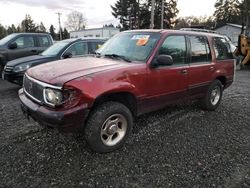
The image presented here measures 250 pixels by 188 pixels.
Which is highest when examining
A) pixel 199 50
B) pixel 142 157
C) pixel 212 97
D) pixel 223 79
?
pixel 199 50

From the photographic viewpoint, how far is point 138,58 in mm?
4387

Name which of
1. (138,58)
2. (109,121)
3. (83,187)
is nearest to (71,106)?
(109,121)

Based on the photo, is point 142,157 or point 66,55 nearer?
point 142,157

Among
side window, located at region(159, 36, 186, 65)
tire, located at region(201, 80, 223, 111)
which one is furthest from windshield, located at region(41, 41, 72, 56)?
tire, located at region(201, 80, 223, 111)

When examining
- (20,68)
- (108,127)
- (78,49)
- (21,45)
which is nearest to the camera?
(108,127)

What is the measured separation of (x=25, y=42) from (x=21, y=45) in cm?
22

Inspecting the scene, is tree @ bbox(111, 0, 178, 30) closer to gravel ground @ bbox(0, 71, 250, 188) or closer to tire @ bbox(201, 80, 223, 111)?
tire @ bbox(201, 80, 223, 111)

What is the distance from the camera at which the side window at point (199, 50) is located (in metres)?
5.27

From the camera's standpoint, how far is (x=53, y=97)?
134 inches

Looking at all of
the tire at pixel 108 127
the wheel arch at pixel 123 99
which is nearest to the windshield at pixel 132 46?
the wheel arch at pixel 123 99

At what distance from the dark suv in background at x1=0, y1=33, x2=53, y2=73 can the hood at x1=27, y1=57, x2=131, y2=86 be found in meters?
6.71

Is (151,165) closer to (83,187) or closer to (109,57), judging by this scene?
(83,187)

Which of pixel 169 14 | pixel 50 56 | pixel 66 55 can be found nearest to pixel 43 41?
pixel 50 56

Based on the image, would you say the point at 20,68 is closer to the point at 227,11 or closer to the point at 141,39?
the point at 141,39
